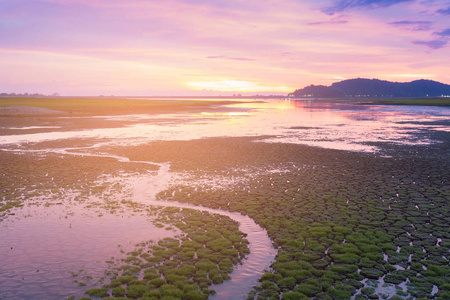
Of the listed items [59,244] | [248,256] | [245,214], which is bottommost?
[248,256]

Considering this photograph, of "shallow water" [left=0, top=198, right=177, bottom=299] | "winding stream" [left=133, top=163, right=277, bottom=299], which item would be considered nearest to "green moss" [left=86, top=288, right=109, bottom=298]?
"shallow water" [left=0, top=198, right=177, bottom=299]

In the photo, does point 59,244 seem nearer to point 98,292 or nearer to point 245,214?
point 98,292

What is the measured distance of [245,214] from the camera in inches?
617

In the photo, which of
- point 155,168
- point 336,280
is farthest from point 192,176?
point 336,280

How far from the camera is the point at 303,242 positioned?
12.5 metres

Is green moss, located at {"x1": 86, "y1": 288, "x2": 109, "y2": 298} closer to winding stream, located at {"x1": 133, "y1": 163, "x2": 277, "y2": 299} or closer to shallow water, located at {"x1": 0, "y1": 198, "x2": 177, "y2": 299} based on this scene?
shallow water, located at {"x1": 0, "y1": 198, "x2": 177, "y2": 299}

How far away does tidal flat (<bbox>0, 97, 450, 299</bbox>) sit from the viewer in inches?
382

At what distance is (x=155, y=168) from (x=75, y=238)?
12.5 meters

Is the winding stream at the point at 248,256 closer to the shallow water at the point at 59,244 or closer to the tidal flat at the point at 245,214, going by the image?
the tidal flat at the point at 245,214

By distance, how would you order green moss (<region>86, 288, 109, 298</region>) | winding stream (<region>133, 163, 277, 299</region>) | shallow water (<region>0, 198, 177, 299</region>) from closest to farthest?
green moss (<region>86, 288, 109, 298</region>)
winding stream (<region>133, 163, 277, 299</region>)
shallow water (<region>0, 198, 177, 299</region>)

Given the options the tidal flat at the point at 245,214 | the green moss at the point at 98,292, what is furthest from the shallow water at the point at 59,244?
the green moss at the point at 98,292

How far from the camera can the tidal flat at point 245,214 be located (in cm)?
971

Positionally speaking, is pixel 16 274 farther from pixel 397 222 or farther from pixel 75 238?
pixel 397 222

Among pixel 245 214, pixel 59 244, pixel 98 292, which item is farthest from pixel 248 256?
pixel 59 244
